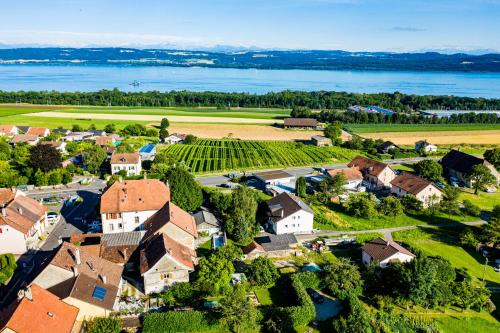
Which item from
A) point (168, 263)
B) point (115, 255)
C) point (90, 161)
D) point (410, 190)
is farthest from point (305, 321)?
point (90, 161)

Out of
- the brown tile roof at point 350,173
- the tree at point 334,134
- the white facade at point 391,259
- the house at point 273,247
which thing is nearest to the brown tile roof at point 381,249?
the white facade at point 391,259

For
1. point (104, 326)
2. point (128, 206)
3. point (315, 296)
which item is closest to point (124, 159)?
point (128, 206)

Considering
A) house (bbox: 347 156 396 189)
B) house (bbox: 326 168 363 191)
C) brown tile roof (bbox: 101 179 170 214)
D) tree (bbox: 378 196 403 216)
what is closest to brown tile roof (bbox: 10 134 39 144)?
brown tile roof (bbox: 101 179 170 214)

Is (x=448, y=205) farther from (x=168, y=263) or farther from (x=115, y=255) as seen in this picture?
(x=115, y=255)

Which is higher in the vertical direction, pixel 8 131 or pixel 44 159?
pixel 44 159

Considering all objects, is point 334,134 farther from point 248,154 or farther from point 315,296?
point 315,296
